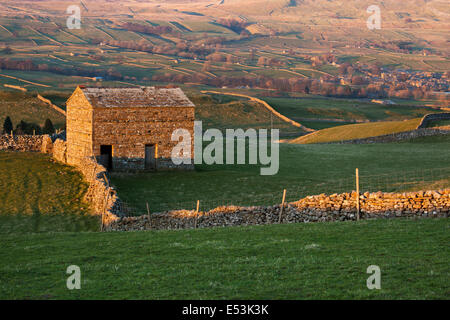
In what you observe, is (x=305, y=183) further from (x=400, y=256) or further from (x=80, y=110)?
(x=400, y=256)

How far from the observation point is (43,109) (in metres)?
92.4

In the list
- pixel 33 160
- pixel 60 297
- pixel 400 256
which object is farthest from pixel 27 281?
pixel 33 160

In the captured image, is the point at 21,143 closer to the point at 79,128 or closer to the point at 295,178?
Result: the point at 79,128

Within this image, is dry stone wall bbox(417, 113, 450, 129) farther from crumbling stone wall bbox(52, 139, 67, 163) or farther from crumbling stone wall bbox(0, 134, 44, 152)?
crumbling stone wall bbox(0, 134, 44, 152)

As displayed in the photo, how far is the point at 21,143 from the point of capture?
4988cm

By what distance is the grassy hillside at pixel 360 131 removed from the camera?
62750 mm

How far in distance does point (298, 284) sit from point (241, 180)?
80.7 feet

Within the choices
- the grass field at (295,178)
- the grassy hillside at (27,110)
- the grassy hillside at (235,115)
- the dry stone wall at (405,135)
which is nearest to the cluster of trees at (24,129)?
the grassy hillside at (27,110)

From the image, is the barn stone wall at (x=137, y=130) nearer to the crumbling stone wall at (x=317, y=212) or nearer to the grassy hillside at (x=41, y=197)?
the grassy hillside at (x=41, y=197)

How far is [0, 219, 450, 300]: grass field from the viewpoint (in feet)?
38.8

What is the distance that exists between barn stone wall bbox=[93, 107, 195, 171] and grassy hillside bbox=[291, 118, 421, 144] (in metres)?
28.9

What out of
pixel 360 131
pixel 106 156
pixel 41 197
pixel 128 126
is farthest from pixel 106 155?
pixel 360 131

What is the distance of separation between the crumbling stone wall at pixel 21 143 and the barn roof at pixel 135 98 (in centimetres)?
1169

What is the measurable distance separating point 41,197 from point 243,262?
69.9 feet
